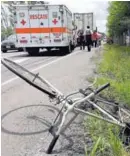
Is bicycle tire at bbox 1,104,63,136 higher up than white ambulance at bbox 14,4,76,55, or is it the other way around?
white ambulance at bbox 14,4,76,55

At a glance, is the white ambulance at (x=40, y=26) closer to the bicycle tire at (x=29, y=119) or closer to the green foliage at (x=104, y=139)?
the bicycle tire at (x=29, y=119)

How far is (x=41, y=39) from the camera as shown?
68.3ft

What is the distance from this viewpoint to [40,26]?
67.8 ft

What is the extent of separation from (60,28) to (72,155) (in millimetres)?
17233

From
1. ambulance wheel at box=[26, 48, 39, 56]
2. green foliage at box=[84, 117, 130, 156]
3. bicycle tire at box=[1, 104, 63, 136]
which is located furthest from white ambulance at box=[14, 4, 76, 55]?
green foliage at box=[84, 117, 130, 156]

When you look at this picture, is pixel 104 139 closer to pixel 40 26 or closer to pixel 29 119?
pixel 29 119

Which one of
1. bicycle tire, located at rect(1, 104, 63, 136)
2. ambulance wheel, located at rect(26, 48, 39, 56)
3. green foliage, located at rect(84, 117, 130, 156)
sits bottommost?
ambulance wheel, located at rect(26, 48, 39, 56)

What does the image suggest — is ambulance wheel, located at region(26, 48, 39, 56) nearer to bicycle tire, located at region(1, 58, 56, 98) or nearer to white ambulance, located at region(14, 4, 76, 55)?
white ambulance, located at region(14, 4, 76, 55)

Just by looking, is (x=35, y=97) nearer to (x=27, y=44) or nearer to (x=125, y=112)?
(x=125, y=112)

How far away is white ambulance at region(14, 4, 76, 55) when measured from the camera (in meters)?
20.5

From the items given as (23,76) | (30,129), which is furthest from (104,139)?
(30,129)

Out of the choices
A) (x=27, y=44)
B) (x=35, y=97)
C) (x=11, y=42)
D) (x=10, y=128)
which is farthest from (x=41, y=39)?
(x=10, y=128)

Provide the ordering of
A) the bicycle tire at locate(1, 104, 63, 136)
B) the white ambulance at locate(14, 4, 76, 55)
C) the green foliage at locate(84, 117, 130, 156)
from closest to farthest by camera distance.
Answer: the green foliage at locate(84, 117, 130, 156) → the bicycle tire at locate(1, 104, 63, 136) → the white ambulance at locate(14, 4, 76, 55)

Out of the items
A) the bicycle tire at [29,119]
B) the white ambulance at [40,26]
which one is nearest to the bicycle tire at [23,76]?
the bicycle tire at [29,119]
